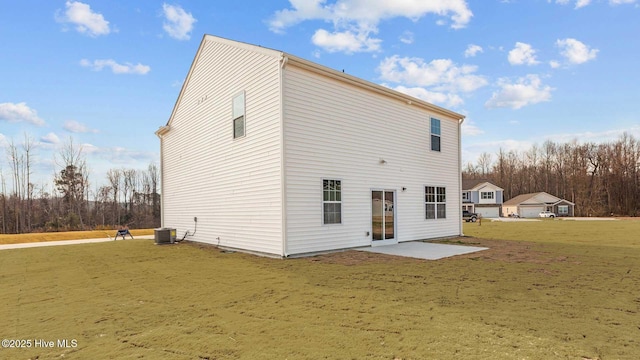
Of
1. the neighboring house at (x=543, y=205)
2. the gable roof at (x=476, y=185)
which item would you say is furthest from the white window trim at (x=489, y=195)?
the neighboring house at (x=543, y=205)

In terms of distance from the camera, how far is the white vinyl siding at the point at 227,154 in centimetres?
924

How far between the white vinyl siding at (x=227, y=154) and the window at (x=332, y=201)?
1538 mm

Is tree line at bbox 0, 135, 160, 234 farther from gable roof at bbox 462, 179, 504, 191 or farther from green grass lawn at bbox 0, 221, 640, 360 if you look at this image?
Result: gable roof at bbox 462, 179, 504, 191

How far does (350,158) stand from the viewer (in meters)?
10.5

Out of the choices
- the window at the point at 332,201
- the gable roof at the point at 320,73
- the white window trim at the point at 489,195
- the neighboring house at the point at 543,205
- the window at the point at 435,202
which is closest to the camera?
the gable roof at the point at 320,73

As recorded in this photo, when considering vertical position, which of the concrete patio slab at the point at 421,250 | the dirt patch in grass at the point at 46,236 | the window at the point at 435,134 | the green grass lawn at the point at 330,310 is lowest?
the dirt patch in grass at the point at 46,236

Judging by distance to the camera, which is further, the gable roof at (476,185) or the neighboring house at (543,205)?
the gable roof at (476,185)

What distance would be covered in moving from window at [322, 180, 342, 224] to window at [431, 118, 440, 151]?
584 centimetres

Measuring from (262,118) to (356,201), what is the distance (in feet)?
12.8

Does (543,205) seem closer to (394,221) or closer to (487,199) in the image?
(487,199)

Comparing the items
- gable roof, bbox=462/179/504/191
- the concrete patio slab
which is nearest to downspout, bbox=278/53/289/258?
the concrete patio slab

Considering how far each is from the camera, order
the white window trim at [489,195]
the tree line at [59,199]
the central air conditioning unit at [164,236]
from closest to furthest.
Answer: the central air conditioning unit at [164,236]
the tree line at [59,199]
the white window trim at [489,195]

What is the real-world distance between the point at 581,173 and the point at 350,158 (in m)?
57.2

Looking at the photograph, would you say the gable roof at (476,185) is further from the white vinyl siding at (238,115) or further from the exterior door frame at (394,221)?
the white vinyl siding at (238,115)
